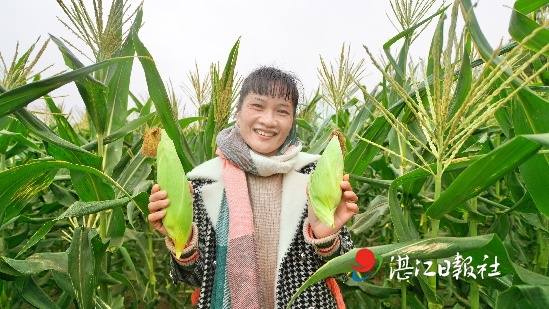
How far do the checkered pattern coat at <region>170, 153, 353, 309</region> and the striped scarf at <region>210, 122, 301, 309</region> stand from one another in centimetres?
4

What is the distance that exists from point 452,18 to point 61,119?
1.68m

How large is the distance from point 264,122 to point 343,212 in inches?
16.7

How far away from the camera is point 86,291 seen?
1598 millimetres

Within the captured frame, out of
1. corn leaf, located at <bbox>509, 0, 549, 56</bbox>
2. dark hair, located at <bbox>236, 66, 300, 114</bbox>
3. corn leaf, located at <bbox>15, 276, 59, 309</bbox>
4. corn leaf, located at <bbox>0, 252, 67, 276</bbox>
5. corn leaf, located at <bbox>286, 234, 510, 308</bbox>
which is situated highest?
dark hair, located at <bbox>236, 66, 300, 114</bbox>

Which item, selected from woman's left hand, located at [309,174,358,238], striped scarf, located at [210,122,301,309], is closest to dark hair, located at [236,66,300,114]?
striped scarf, located at [210,122,301,309]

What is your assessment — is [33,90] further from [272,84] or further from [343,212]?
[343,212]

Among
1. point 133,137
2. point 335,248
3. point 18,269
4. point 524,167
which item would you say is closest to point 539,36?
point 524,167

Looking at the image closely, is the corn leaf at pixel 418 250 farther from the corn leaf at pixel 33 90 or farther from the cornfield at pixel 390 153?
the corn leaf at pixel 33 90

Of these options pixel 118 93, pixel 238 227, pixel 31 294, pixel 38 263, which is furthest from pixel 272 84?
pixel 31 294

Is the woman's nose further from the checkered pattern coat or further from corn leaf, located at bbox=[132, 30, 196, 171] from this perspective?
corn leaf, located at bbox=[132, 30, 196, 171]

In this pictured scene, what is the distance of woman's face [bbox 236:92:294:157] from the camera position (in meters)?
1.62

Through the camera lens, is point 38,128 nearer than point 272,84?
Yes

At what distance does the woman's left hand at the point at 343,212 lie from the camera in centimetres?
130

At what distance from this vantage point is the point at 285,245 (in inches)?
62.4
